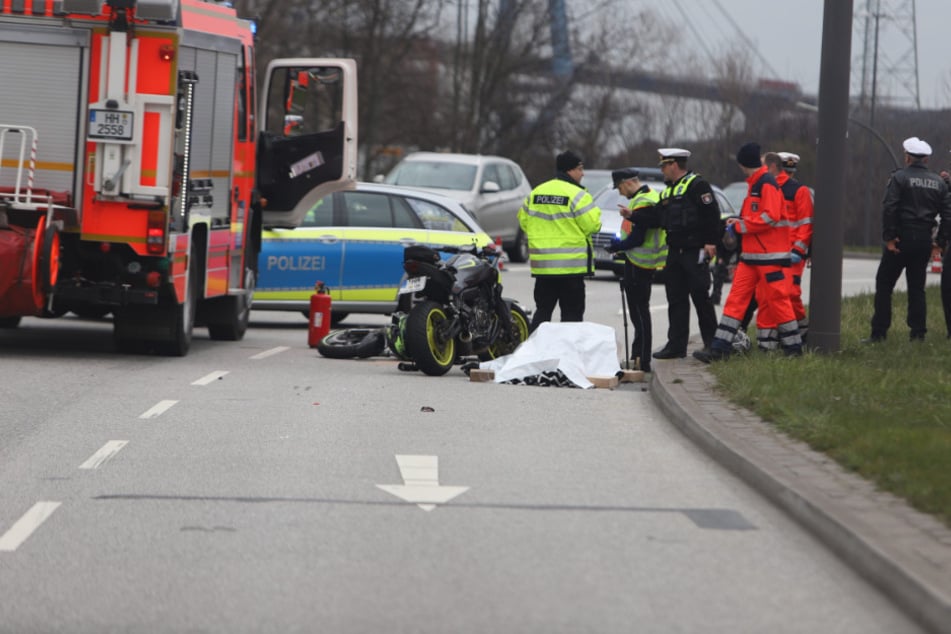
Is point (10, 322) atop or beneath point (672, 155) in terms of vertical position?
beneath

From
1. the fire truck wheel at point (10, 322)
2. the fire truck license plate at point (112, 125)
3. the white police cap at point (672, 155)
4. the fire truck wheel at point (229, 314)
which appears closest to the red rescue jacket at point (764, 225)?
the white police cap at point (672, 155)

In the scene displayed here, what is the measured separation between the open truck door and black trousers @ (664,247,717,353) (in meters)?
3.56

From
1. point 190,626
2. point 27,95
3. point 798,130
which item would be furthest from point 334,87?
point 798,130

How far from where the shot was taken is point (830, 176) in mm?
13219

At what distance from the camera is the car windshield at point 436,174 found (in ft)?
94.3

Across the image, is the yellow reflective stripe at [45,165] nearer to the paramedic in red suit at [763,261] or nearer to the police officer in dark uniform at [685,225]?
the police officer in dark uniform at [685,225]

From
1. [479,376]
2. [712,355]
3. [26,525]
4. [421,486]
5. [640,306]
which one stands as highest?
[640,306]

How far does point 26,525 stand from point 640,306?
294 inches

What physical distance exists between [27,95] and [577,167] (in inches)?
181

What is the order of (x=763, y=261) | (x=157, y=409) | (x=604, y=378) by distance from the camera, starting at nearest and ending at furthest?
(x=157, y=409)
(x=604, y=378)
(x=763, y=261)

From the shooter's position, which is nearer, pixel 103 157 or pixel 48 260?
pixel 48 260

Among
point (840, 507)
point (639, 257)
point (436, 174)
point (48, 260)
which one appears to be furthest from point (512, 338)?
point (436, 174)

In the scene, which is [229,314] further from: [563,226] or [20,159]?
[563,226]

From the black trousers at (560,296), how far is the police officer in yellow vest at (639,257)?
0.61 m
